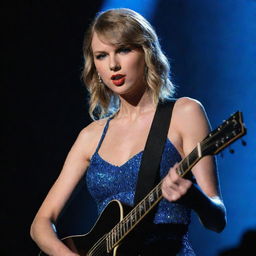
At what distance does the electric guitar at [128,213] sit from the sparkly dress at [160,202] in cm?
8

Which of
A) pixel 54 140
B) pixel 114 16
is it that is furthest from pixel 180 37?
pixel 54 140

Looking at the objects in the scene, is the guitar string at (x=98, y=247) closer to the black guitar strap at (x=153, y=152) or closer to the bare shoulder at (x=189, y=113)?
the black guitar strap at (x=153, y=152)

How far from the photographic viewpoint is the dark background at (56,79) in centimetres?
341

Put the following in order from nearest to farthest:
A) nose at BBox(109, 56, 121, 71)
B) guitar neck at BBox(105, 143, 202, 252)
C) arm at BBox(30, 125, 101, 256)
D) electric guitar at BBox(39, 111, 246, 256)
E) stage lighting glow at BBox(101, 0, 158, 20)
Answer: electric guitar at BBox(39, 111, 246, 256)
guitar neck at BBox(105, 143, 202, 252)
nose at BBox(109, 56, 121, 71)
arm at BBox(30, 125, 101, 256)
stage lighting glow at BBox(101, 0, 158, 20)

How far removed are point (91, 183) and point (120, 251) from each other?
1.82 feet

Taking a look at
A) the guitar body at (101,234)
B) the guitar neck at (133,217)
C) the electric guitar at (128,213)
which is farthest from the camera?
the guitar body at (101,234)

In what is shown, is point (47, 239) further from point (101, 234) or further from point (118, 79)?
point (118, 79)

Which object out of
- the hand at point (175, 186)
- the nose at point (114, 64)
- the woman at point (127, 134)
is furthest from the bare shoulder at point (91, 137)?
the hand at point (175, 186)

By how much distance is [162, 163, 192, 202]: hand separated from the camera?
1.90 m

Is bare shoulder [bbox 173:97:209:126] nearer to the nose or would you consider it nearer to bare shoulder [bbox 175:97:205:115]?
bare shoulder [bbox 175:97:205:115]

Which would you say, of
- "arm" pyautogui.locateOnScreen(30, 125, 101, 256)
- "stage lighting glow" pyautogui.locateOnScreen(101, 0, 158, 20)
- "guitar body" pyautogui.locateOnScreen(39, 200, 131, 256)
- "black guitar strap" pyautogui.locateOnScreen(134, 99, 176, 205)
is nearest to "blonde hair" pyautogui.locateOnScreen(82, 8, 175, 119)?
"black guitar strap" pyautogui.locateOnScreen(134, 99, 176, 205)

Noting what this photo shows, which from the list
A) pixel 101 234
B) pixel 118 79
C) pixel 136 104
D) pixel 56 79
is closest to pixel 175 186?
Answer: pixel 101 234

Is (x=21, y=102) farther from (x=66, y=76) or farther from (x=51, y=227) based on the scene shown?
(x=51, y=227)

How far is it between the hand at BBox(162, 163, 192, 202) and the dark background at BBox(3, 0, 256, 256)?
1528 mm
